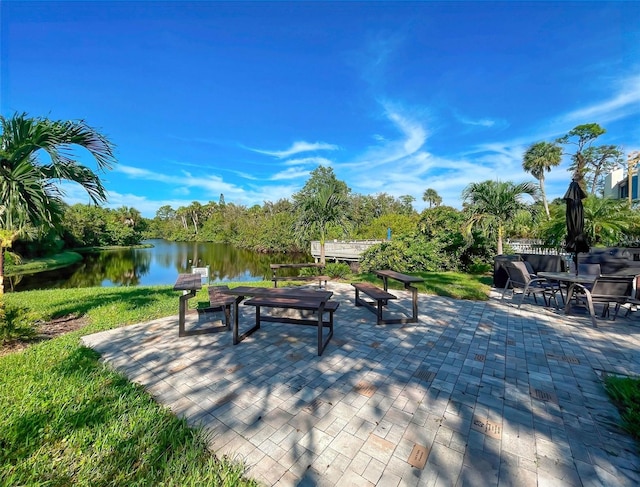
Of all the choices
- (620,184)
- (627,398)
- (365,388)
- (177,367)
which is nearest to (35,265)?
(177,367)

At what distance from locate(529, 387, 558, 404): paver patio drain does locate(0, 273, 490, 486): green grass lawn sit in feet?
8.19

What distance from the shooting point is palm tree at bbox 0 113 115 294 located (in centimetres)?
324

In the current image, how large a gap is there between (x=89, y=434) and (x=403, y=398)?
241cm

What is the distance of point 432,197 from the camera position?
199ft

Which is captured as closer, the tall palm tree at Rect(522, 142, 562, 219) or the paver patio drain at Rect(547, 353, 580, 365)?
the paver patio drain at Rect(547, 353, 580, 365)

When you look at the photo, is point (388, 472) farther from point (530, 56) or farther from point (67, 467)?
point (530, 56)

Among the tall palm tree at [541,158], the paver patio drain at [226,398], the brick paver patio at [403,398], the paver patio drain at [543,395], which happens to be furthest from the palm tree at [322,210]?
the tall palm tree at [541,158]

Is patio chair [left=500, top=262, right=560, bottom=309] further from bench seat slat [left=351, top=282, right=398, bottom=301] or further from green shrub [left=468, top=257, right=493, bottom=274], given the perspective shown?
green shrub [left=468, top=257, right=493, bottom=274]

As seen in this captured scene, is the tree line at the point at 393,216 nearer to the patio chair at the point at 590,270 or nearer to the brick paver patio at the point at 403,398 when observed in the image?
the brick paver patio at the point at 403,398

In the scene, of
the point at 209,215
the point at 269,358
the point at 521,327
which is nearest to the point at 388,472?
the point at 269,358

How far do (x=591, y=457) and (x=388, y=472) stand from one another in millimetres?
1323

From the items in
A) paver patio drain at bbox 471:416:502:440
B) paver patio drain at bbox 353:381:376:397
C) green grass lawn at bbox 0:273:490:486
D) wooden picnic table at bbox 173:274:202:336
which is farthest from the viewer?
wooden picnic table at bbox 173:274:202:336

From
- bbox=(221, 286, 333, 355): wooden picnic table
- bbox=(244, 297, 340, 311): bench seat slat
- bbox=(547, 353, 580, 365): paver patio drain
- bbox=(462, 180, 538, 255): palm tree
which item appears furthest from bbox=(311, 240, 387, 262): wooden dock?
bbox=(547, 353, 580, 365): paver patio drain

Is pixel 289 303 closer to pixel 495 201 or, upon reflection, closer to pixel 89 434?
pixel 89 434
